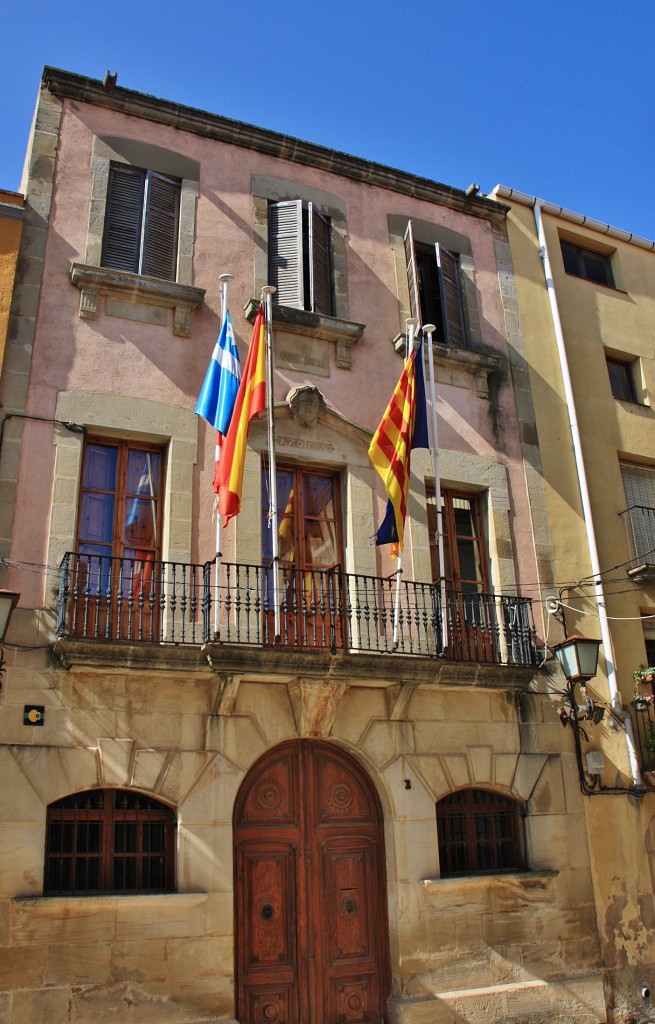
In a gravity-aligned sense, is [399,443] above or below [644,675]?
above

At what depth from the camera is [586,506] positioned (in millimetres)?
12320

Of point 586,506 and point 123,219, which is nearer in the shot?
point 123,219

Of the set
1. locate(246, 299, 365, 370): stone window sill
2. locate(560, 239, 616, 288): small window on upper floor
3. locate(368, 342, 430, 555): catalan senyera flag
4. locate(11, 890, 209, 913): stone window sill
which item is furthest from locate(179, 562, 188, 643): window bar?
locate(560, 239, 616, 288): small window on upper floor

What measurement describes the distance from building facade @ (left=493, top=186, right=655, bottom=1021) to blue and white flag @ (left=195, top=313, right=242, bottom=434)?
4.68 meters

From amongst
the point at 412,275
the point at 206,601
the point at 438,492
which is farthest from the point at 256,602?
the point at 412,275

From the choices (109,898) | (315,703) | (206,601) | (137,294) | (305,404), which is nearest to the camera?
(109,898)

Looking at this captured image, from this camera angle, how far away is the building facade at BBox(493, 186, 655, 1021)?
420 inches

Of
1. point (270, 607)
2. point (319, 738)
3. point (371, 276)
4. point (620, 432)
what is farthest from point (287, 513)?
point (620, 432)

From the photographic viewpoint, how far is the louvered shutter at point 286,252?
11.8 m

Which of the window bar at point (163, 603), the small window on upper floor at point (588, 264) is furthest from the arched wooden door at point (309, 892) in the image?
the small window on upper floor at point (588, 264)

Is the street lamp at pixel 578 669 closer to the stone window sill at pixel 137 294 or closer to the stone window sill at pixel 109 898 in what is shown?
the stone window sill at pixel 109 898

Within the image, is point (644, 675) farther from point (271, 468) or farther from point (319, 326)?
point (319, 326)

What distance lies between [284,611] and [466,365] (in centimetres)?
477

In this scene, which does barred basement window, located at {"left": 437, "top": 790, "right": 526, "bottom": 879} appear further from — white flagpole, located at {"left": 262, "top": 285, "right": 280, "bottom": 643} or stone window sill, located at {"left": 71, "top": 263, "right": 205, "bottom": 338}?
stone window sill, located at {"left": 71, "top": 263, "right": 205, "bottom": 338}
